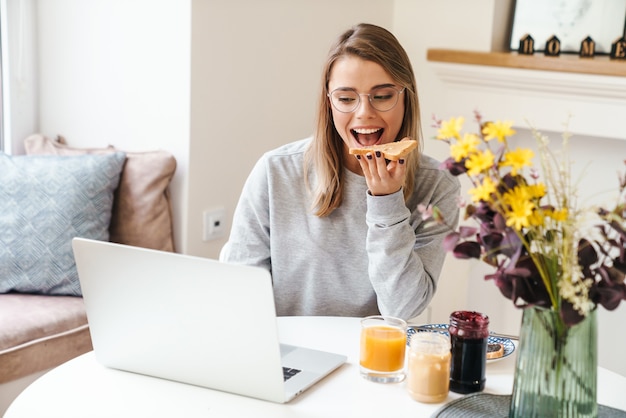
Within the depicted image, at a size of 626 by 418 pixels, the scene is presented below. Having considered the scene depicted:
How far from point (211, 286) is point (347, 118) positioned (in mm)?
665

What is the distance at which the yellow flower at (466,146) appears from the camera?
1081mm

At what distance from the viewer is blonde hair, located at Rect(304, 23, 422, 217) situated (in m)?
1.79

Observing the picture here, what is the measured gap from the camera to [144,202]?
2537 mm

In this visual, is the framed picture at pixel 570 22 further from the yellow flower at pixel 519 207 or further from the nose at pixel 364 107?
the yellow flower at pixel 519 207

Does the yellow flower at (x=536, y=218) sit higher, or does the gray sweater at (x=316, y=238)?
the yellow flower at (x=536, y=218)

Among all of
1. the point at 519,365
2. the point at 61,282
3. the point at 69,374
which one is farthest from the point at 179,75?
the point at 519,365

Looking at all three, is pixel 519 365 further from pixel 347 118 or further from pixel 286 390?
pixel 347 118

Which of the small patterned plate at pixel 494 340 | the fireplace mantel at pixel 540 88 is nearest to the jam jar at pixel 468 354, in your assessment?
the small patterned plate at pixel 494 340

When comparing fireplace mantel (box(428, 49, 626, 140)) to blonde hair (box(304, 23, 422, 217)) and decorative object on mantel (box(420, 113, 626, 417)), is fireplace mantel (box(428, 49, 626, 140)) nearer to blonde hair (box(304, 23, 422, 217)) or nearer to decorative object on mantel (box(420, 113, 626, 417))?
blonde hair (box(304, 23, 422, 217))

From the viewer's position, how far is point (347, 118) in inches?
70.2

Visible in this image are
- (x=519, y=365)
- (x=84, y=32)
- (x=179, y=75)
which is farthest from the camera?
(x=84, y=32)

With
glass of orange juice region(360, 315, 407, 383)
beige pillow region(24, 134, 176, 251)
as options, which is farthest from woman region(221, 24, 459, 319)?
beige pillow region(24, 134, 176, 251)

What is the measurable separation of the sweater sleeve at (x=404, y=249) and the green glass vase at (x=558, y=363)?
1.78ft

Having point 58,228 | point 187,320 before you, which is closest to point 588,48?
point 58,228
